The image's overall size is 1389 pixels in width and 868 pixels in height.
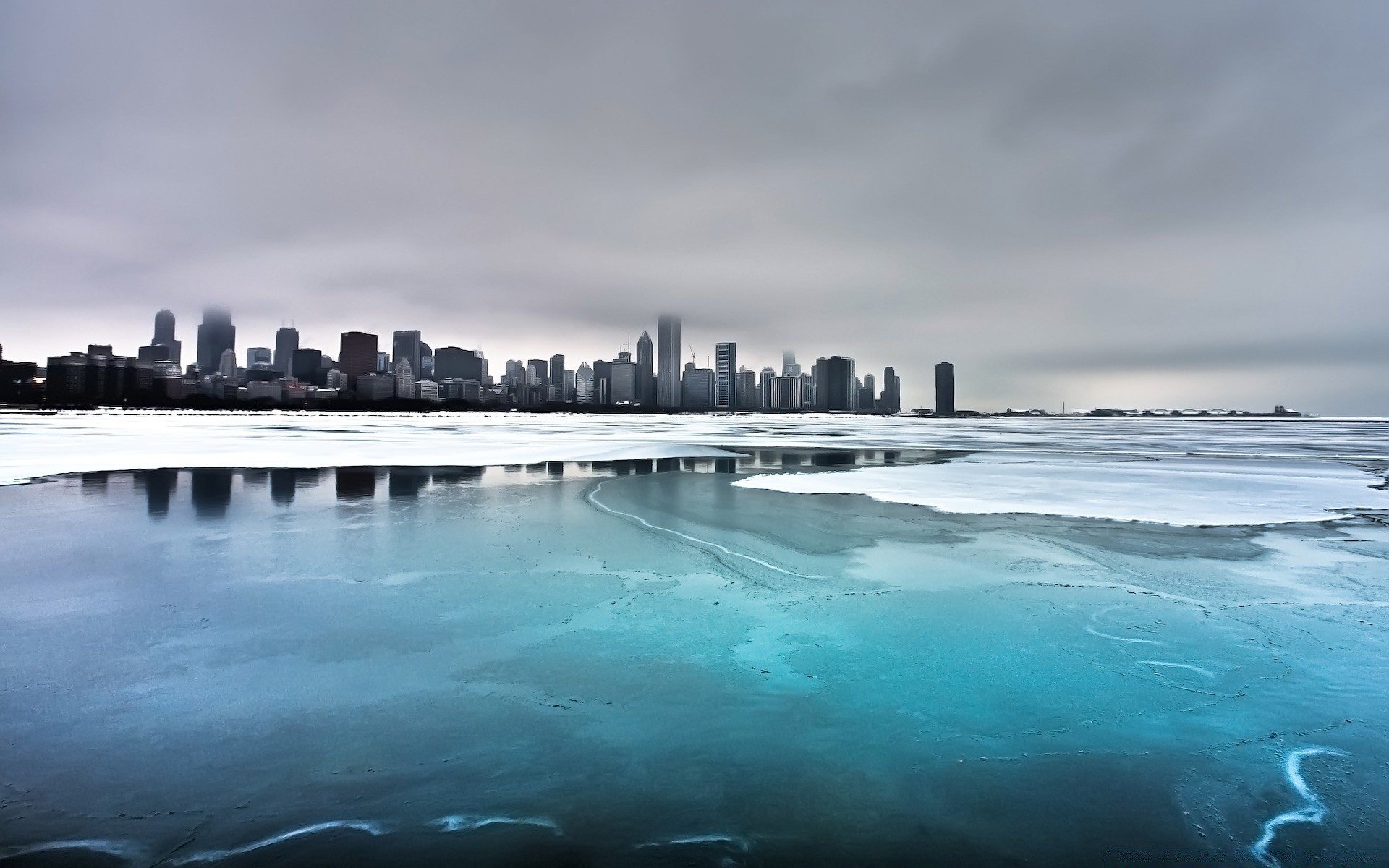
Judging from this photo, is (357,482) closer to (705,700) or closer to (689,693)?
(689,693)

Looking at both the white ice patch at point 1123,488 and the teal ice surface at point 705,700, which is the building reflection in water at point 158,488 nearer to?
the teal ice surface at point 705,700

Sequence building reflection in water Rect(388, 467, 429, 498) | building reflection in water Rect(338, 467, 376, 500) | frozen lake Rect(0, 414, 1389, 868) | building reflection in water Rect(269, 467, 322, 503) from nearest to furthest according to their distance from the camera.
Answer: frozen lake Rect(0, 414, 1389, 868), building reflection in water Rect(269, 467, 322, 503), building reflection in water Rect(338, 467, 376, 500), building reflection in water Rect(388, 467, 429, 498)

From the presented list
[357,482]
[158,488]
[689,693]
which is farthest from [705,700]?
[158,488]

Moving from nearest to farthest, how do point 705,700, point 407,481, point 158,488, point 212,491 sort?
point 705,700, point 212,491, point 158,488, point 407,481

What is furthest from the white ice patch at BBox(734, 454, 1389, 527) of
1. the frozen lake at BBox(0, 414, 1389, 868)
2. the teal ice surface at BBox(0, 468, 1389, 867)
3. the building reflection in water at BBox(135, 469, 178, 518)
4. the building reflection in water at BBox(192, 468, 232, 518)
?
the building reflection in water at BBox(135, 469, 178, 518)

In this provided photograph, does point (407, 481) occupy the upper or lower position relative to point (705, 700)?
upper

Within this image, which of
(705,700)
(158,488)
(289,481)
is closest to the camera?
(705,700)

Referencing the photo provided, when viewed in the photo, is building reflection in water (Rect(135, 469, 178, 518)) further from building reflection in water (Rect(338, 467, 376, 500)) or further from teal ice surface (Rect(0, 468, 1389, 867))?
teal ice surface (Rect(0, 468, 1389, 867))
